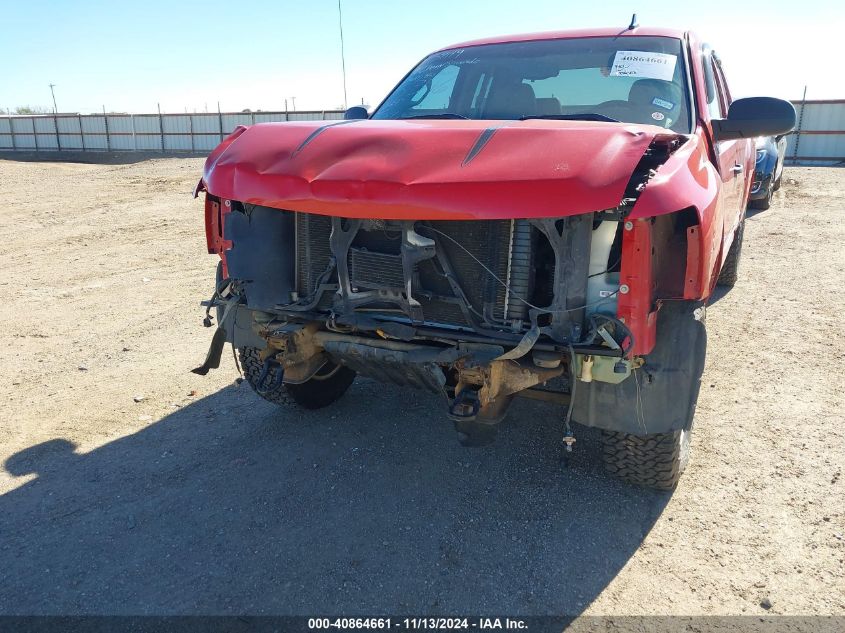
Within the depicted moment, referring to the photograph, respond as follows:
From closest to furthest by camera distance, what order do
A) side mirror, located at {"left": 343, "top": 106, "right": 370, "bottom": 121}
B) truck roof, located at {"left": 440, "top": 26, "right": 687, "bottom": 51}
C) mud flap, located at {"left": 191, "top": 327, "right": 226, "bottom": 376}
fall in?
mud flap, located at {"left": 191, "top": 327, "right": 226, "bottom": 376}
truck roof, located at {"left": 440, "top": 26, "right": 687, "bottom": 51}
side mirror, located at {"left": 343, "top": 106, "right": 370, "bottom": 121}

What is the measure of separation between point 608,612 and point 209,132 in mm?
28692

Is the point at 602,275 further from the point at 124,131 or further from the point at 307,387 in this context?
the point at 124,131

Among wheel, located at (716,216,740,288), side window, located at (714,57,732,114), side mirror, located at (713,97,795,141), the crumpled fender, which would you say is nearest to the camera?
the crumpled fender

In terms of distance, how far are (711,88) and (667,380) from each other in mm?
2297

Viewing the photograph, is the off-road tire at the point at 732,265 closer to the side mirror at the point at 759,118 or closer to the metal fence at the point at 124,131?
the side mirror at the point at 759,118

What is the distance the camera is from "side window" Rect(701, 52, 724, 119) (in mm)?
3742

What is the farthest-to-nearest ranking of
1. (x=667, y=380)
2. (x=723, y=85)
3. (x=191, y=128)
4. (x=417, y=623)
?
(x=191, y=128)
(x=723, y=85)
(x=667, y=380)
(x=417, y=623)

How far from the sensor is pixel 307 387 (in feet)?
12.8

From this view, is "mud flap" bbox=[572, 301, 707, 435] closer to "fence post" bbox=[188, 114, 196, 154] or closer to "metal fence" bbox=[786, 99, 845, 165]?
"metal fence" bbox=[786, 99, 845, 165]

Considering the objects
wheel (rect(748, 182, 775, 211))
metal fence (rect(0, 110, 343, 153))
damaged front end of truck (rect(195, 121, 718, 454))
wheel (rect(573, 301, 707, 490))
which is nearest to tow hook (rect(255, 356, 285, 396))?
damaged front end of truck (rect(195, 121, 718, 454))

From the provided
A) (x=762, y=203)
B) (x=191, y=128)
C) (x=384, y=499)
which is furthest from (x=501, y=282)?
(x=191, y=128)

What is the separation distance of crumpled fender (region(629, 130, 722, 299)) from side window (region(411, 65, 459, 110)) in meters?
1.58

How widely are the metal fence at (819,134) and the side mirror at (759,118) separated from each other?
66.6 ft

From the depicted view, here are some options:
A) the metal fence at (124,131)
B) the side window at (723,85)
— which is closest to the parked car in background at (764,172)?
the side window at (723,85)
